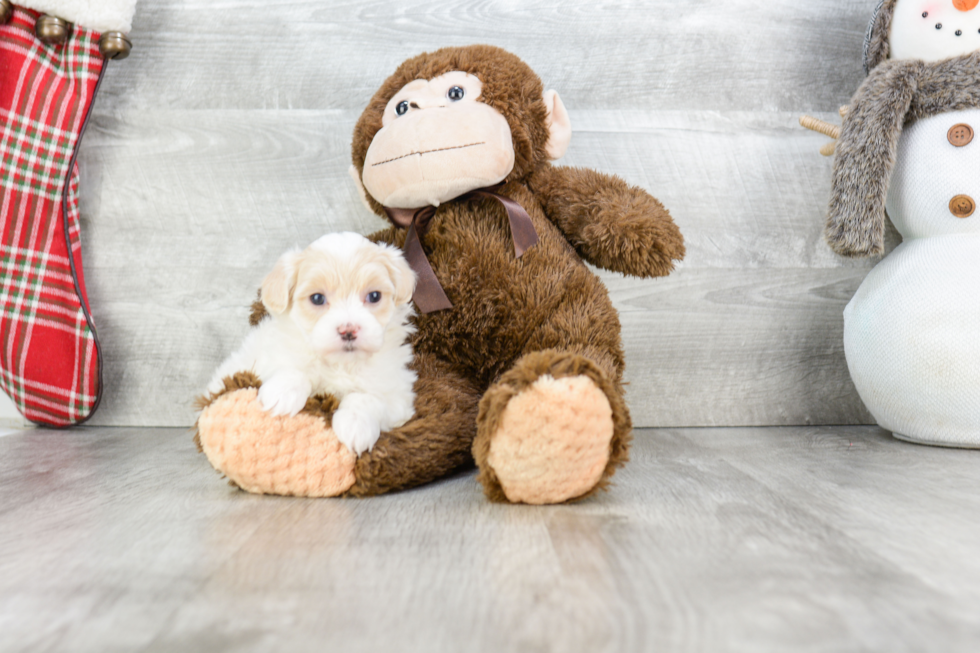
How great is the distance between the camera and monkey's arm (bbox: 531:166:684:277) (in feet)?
3.05

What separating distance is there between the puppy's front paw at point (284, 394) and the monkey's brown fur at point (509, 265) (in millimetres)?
120

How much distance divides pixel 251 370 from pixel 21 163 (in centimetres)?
67

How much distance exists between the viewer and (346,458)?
2.63 feet

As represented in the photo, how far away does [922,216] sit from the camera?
3.57 ft

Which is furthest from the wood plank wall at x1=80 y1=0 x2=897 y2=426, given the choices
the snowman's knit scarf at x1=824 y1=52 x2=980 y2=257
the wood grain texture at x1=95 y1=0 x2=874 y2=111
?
the snowman's knit scarf at x1=824 y1=52 x2=980 y2=257

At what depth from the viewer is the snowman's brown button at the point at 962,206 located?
1.04 metres

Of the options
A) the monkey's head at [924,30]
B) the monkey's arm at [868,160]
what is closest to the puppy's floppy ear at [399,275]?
the monkey's arm at [868,160]

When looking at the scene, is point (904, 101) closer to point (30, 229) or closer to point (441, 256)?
point (441, 256)

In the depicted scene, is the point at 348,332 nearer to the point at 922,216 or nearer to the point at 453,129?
the point at 453,129

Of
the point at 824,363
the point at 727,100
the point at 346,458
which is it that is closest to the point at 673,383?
the point at 824,363

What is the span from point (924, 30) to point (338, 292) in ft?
3.23

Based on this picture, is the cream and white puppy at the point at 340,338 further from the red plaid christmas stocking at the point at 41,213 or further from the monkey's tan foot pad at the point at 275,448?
the red plaid christmas stocking at the point at 41,213

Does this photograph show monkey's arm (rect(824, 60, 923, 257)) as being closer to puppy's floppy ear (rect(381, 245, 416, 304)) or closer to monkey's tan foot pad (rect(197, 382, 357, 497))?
puppy's floppy ear (rect(381, 245, 416, 304))

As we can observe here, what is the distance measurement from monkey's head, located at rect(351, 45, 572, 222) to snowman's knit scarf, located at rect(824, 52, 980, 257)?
0.43 meters
